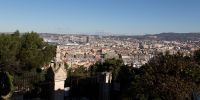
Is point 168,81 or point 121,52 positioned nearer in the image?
point 168,81

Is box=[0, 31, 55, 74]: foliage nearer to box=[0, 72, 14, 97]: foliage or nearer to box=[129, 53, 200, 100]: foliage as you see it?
box=[0, 72, 14, 97]: foliage

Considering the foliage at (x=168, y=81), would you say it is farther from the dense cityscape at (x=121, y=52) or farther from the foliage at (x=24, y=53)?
the dense cityscape at (x=121, y=52)

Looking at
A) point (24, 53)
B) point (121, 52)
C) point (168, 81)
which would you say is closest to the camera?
point (168, 81)

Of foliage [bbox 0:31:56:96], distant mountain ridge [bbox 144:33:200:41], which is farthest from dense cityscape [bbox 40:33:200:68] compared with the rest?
foliage [bbox 0:31:56:96]

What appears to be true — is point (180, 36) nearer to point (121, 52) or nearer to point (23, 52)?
point (121, 52)

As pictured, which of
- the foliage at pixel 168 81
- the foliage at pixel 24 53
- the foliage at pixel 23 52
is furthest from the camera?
the foliage at pixel 23 52

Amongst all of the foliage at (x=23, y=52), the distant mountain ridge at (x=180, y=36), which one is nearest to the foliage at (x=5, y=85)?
the foliage at (x=23, y=52)

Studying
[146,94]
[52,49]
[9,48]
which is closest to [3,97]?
[146,94]

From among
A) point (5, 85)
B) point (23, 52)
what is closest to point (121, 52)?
point (23, 52)

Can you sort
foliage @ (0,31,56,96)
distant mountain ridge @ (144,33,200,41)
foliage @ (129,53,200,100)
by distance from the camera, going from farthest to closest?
distant mountain ridge @ (144,33,200,41) < foliage @ (0,31,56,96) < foliage @ (129,53,200,100)

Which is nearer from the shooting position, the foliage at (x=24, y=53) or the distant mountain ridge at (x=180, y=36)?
the foliage at (x=24, y=53)

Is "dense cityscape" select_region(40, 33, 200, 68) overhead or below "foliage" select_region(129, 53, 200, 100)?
below

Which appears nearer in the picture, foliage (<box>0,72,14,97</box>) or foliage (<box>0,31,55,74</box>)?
foliage (<box>0,72,14,97</box>)

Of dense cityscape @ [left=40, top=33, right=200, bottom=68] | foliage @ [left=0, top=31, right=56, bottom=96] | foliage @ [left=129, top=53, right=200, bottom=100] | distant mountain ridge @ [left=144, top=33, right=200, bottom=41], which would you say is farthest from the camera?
distant mountain ridge @ [left=144, top=33, right=200, bottom=41]
